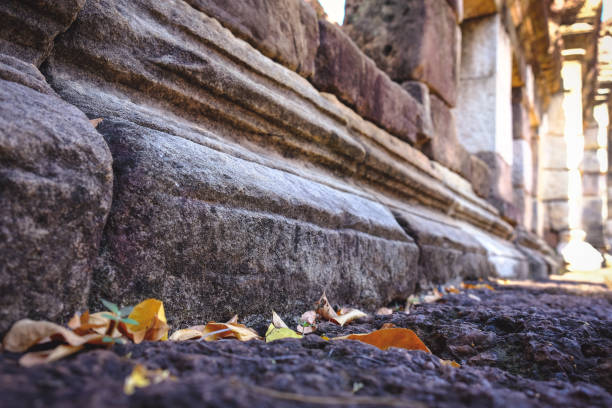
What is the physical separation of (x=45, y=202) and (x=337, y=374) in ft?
1.67

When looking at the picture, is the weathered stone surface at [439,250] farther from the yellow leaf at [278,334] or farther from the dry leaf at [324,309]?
the yellow leaf at [278,334]

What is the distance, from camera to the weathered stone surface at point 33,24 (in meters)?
0.88

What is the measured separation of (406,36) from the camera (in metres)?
2.94

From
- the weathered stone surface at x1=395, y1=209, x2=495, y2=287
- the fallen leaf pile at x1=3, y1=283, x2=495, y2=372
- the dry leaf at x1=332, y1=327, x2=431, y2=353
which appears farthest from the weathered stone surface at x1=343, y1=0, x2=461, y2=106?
the dry leaf at x1=332, y1=327, x2=431, y2=353

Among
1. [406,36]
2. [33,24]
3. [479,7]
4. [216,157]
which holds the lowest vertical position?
[216,157]

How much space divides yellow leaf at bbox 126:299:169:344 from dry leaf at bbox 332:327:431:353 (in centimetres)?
40

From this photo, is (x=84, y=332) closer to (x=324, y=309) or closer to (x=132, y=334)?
(x=132, y=334)

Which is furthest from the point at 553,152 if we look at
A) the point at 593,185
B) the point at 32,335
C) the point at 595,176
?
the point at 32,335

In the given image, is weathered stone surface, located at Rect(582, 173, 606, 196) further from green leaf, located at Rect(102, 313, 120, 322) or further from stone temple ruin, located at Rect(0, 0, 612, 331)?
green leaf, located at Rect(102, 313, 120, 322)

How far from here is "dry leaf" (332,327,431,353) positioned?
85 cm

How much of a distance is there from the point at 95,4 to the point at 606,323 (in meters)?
1.52

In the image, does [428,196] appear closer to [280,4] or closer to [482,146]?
[280,4]

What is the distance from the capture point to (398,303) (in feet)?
5.69

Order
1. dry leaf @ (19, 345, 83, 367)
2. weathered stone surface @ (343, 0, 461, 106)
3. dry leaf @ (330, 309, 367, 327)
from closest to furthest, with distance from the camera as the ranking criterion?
dry leaf @ (19, 345, 83, 367) → dry leaf @ (330, 309, 367, 327) → weathered stone surface @ (343, 0, 461, 106)
